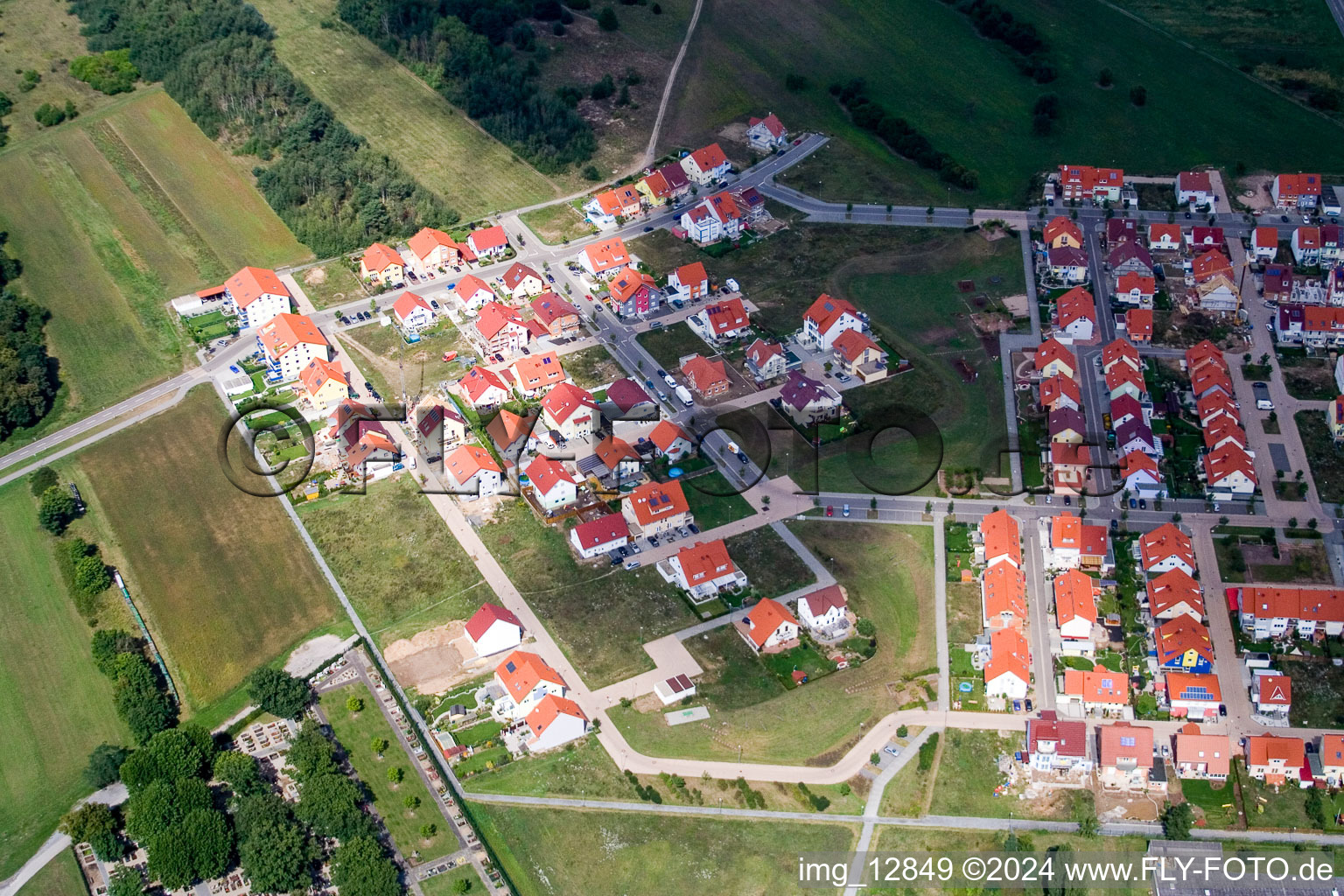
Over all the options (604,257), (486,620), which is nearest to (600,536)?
(486,620)

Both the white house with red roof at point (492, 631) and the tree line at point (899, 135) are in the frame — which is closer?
the white house with red roof at point (492, 631)

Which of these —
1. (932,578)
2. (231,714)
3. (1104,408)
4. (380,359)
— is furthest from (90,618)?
(1104,408)

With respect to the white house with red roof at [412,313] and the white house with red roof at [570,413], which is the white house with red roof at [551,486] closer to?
the white house with red roof at [570,413]

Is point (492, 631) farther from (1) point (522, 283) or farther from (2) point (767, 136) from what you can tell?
(2) point (767, 136)

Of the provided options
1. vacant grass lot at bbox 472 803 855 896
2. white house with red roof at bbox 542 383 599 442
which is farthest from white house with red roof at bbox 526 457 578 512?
vacant grass lot at bbox 472 803 855 896

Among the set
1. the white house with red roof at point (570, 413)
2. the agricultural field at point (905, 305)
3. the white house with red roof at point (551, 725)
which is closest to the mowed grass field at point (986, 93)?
the agricultural field at point (905, 305)

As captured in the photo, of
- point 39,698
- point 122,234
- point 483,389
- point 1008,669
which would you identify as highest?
point 1008,669
